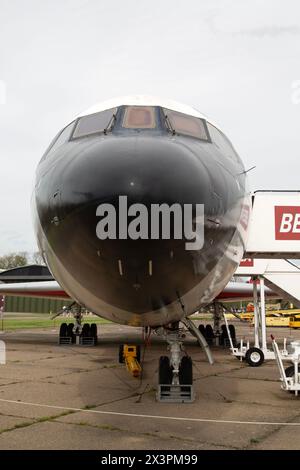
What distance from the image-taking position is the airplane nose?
3634mm

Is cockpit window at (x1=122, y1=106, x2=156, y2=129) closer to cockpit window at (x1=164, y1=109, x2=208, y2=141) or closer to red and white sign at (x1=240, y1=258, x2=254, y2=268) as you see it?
cockpit window at (x1=164, y1=109, x2=208, y2=141)

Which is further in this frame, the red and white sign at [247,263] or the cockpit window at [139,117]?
the red and white sign at [247,263]

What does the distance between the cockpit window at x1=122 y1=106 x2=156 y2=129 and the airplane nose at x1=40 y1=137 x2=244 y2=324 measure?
63 cm

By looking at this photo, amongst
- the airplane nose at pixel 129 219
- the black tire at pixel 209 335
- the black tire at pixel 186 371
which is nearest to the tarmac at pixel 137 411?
the black tire at pixel 186 371

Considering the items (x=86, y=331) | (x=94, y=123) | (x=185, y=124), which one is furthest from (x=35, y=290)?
(x=185, y=124)

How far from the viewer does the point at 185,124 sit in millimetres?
5363

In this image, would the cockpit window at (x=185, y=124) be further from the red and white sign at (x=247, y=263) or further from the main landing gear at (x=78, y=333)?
the main landing gear at (x=78, y=333)

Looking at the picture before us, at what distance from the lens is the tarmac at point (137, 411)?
4797 mm

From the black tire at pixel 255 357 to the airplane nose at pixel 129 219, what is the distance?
25.9ft

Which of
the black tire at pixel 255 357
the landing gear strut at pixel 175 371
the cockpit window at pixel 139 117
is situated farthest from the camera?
the black tire at pixel 255 357

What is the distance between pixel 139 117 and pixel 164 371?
10.7ft
